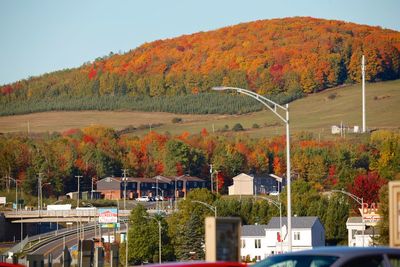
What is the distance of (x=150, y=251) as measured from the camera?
10375 centimetres

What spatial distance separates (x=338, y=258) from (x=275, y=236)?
Answer: 90.9m

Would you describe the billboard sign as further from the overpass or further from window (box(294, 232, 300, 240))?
the overpass

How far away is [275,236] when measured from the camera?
107750 mm

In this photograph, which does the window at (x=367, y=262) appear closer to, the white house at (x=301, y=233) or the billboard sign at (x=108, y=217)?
the white house at (x=301, y=233)

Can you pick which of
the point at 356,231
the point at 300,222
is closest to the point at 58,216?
the point at 300,222

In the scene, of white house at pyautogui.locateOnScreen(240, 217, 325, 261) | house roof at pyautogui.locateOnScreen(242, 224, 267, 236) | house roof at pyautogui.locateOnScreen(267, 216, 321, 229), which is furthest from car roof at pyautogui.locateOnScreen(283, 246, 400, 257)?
house roof at pyautogui.locateOnScreen(242, 224, 267, 236)

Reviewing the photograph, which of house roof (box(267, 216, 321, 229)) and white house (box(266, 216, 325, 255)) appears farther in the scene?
house roof (box(267, 216, 321, 229))

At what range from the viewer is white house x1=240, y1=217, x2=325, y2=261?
107562mm

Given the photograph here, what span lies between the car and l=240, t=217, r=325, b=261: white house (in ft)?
281

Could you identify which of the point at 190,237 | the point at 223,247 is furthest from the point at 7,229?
the point at 223,247

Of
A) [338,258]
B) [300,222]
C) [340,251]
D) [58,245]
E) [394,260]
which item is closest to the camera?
[338,258]

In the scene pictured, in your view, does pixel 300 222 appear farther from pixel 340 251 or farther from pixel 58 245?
pixel 340 251

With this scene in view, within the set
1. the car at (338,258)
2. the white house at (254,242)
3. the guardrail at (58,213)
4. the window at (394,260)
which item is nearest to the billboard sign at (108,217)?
the white house at (254,242)

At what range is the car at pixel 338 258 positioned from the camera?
17312 millimetres
